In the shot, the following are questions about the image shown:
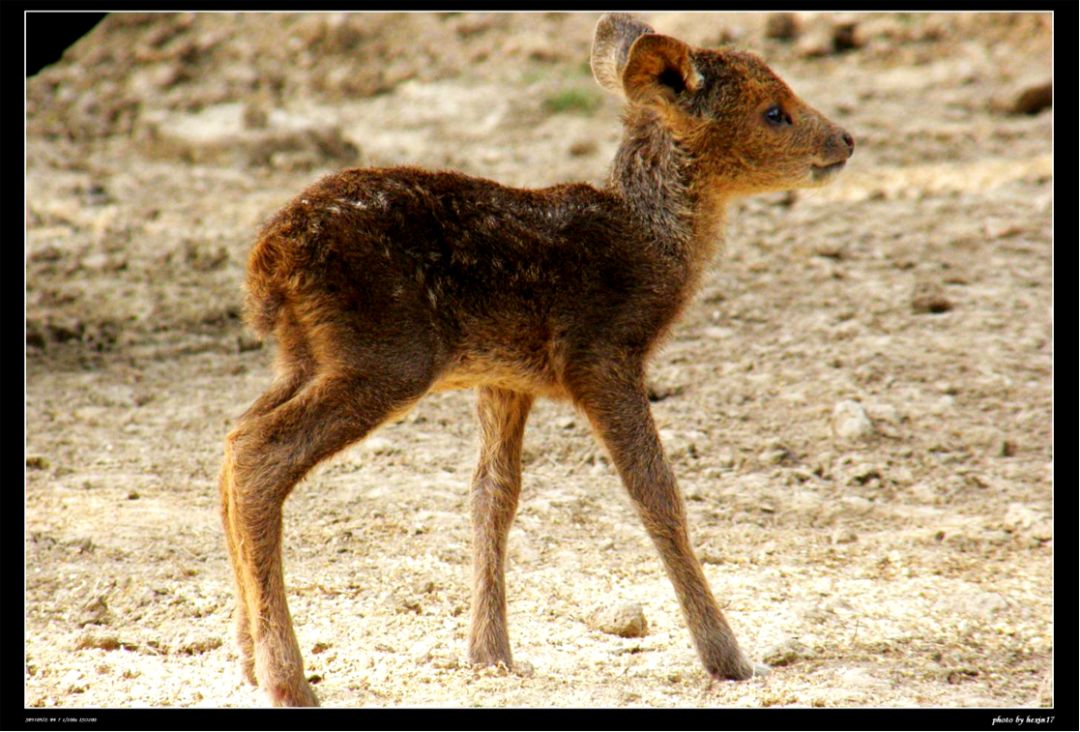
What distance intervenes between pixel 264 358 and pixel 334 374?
4.30m

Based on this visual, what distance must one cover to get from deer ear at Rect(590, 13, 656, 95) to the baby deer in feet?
0.04

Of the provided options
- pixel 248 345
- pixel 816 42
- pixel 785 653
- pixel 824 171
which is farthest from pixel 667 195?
pixel 816 42

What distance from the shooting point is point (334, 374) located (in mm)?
5406

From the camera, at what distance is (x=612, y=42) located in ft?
22.8

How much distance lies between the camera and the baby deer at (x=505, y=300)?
5.40 metres

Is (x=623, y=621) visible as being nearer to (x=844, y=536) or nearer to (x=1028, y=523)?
(x=844, y=536)

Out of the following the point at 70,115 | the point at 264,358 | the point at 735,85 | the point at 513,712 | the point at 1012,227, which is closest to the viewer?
the point at 513,712

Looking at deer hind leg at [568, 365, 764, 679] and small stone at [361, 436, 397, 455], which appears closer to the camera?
deer hind leg at [568, 365, 764, 679]

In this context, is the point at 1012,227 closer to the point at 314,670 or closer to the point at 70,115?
the point at 314,670

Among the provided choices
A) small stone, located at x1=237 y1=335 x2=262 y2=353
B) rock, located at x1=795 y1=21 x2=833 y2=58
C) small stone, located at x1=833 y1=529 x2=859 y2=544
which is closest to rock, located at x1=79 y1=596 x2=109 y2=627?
small stone, located at x1=237 y1=335 x2=262 y2=353

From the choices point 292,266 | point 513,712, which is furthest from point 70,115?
point 513,712

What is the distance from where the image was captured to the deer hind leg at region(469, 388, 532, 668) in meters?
6.02

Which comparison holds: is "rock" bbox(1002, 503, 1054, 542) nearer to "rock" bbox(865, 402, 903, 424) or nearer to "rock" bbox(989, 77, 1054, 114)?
"rock" bbox(865, 402, 903, 424)

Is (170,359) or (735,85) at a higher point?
(735,85)
